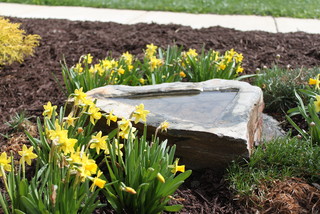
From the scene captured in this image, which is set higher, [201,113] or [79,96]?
[79,96]

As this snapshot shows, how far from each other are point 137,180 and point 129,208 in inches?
8.6

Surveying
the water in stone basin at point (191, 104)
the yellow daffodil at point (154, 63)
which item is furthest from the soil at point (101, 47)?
the yellow daffodil at point (154, 63)

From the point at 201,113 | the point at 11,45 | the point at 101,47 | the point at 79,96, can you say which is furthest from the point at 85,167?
the point at 101,47

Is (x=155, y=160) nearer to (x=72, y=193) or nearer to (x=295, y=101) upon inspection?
(x=72, y=193)

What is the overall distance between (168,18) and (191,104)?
4872mm

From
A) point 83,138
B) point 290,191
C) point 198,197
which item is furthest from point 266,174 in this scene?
point 83,138

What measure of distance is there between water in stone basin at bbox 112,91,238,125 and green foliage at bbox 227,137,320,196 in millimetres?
395

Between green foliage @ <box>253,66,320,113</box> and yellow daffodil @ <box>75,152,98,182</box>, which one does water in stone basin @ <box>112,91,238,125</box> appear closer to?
green foliage @ <box>253,66,320,113</box>

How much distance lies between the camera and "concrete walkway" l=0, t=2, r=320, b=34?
24.6ft

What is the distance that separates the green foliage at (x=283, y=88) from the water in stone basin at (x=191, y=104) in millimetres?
792

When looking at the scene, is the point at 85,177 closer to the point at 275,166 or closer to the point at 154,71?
the point at 275,166

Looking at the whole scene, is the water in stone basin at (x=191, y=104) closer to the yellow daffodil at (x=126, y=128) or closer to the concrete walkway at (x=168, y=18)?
the yellow daffodil at (x=126, y=128)

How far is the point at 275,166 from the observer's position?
3.20 m

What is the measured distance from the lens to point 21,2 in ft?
32.3
